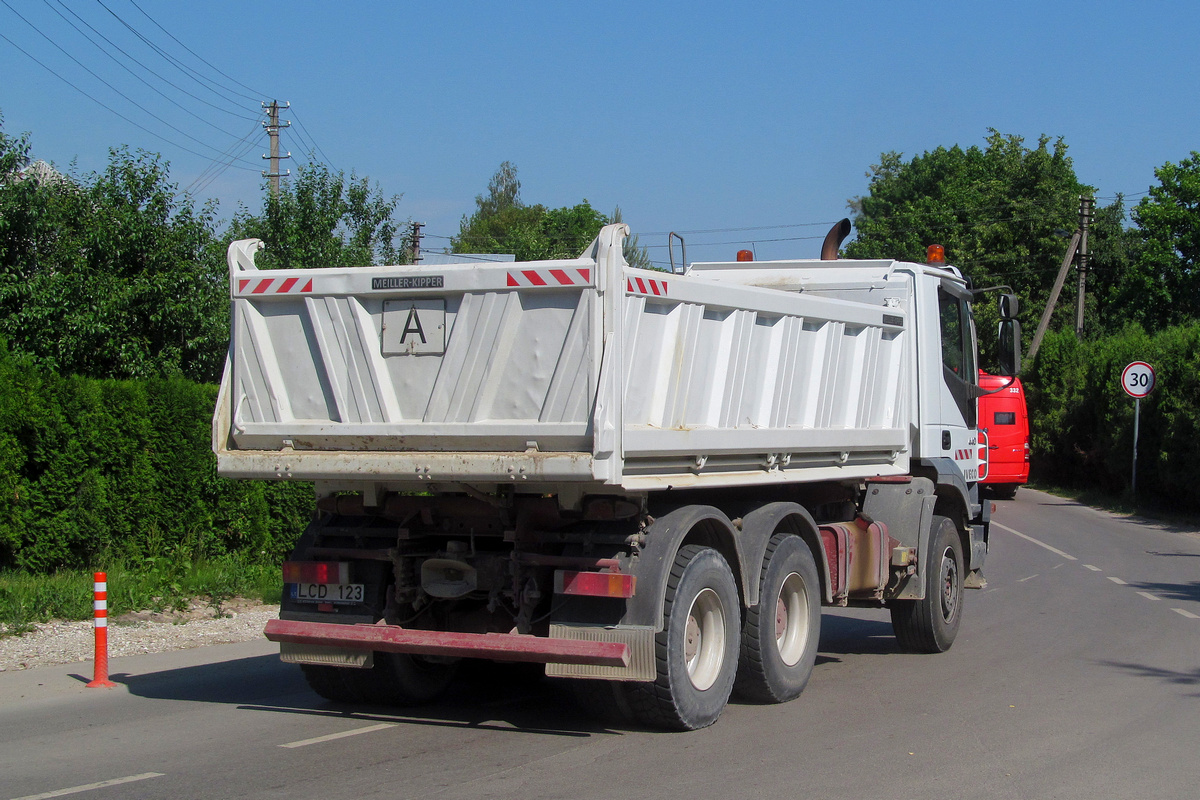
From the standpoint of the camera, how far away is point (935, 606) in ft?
32.8

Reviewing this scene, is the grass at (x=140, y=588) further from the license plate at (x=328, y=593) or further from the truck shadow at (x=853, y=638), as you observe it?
the truck shadow at (x=853, y=638)

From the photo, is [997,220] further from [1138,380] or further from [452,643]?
[452,643]

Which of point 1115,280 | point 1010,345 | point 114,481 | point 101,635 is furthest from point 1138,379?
point 1115,280

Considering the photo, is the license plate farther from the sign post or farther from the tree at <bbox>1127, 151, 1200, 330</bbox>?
the tree at <bbox>1127, 151, 1200, 330</bbox>

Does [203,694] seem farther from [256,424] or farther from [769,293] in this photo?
[769,293]

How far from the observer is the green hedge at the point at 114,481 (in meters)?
11.1

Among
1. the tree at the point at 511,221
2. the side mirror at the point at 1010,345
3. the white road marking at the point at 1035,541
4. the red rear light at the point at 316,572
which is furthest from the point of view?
the tree at the point at 511,221

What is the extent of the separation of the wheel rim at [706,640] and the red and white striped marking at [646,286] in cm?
181

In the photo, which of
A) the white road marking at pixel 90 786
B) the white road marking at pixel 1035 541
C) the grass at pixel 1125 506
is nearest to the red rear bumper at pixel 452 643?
the white road marking at pixel 90 786

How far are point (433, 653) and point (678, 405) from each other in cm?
203

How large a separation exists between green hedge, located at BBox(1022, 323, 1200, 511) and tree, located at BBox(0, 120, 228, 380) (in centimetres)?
1886

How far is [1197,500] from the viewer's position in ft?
79.5

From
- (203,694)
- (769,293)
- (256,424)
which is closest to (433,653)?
(256,424)

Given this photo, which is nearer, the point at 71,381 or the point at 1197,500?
the point at 71,381
